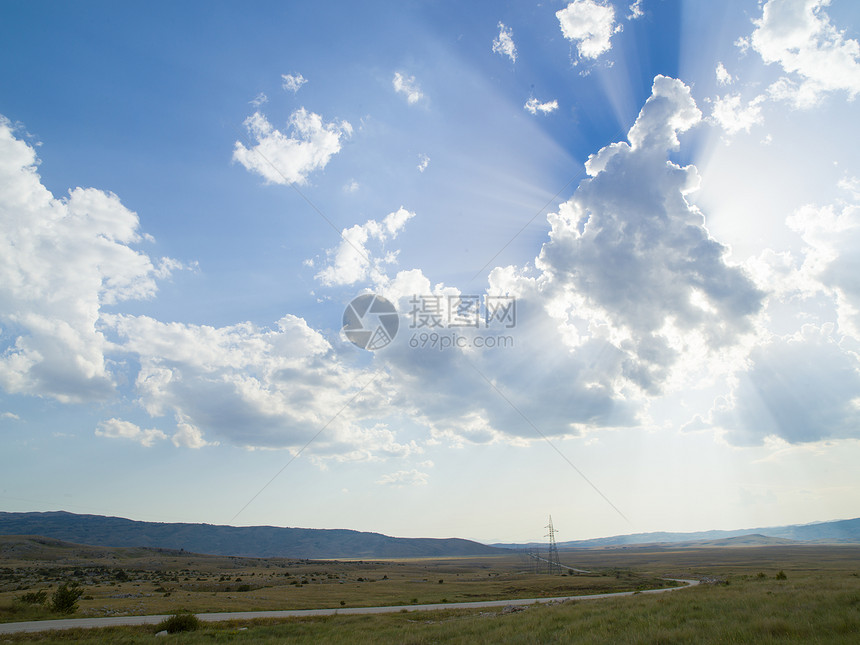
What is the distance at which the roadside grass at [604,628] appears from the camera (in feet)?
50.5

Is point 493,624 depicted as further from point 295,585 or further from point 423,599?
point 295,585

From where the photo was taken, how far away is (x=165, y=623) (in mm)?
25828

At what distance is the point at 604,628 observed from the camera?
19.4 m

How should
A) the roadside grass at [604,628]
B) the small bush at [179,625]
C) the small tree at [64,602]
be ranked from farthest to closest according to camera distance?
the small tree at [64,602]
the small bush at [179,625]
the roadside grass at [604,628]

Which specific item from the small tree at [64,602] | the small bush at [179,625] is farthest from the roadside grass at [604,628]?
the small tree at [64,602]

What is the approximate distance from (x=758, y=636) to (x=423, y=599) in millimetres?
40916

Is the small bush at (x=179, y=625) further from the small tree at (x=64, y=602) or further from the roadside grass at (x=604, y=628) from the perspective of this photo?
the small tree at (x=64, y=602)

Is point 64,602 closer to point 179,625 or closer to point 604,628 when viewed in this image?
point 179,625

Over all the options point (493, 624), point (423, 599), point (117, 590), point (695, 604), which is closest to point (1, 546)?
point (117, 590)

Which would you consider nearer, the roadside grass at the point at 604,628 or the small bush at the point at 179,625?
the roadside grass at the point at 604,628

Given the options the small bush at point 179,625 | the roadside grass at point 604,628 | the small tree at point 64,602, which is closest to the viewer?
the roadside grass at point 604,628

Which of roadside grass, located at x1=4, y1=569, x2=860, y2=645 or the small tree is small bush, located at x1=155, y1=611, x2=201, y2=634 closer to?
roadside grass, located at x1=4, y1=569, x2=860, y2=645

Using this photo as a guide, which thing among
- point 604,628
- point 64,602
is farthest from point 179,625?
point 604,628

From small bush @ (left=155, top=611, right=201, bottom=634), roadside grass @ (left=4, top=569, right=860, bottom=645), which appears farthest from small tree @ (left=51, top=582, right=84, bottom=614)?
small bush @ (left=155, top=611, right=201, bottom=634)
